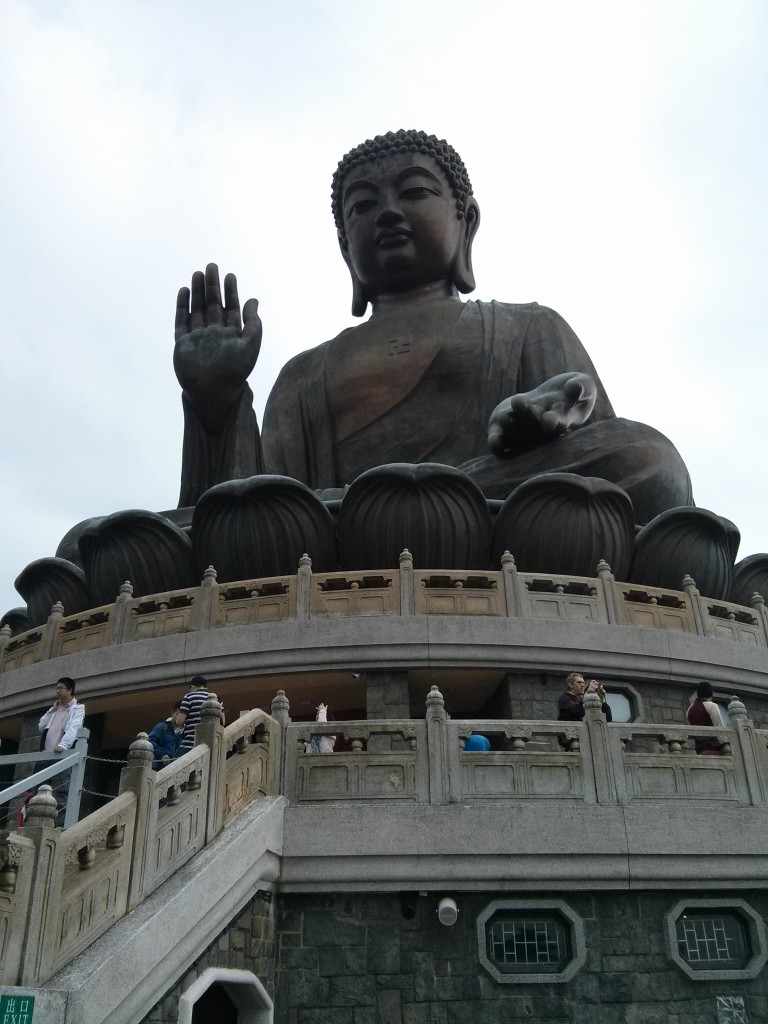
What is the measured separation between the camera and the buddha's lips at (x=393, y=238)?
46.5ft

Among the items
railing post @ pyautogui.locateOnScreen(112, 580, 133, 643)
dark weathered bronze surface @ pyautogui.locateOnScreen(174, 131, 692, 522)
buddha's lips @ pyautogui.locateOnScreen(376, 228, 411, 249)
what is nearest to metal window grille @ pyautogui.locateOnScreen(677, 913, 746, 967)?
railing post @ pyautogui.locateOnScreen(112, 580, 133, 643)

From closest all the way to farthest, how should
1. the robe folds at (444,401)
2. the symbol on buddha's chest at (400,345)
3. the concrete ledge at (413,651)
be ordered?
the concrete ledge at (413,651) < the robe folds at (444,401) < the symbol on buddha's chest at (400,345)

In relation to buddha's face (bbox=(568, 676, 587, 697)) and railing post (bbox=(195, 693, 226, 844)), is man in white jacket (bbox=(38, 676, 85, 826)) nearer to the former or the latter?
railing post (bbox=(195, 693, 226, 844))

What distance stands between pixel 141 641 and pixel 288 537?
1.75 meters

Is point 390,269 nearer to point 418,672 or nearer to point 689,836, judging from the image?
point 418,672

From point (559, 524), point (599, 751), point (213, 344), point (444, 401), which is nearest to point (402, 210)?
point (444, 401)

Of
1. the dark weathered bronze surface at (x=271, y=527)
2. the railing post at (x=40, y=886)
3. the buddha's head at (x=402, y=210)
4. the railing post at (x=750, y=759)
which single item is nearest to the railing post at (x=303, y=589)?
the dark weathered bronze surface at (x=271, y=527)

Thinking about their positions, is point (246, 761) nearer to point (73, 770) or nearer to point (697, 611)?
point (73, 770)

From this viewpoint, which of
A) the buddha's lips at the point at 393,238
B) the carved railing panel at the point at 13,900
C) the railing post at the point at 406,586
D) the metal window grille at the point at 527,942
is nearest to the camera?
the carved railing panel at the point at 13,900

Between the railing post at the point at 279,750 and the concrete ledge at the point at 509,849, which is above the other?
the railing post at the point at 279,750

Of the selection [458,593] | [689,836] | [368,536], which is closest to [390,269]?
[368,536]

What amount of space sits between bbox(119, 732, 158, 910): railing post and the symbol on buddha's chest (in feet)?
32.2

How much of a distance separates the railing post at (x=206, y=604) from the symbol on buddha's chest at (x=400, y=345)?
581 cm

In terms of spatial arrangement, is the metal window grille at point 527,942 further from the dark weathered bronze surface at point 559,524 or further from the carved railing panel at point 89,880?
the dark weathered bronze surface at point 559,524
